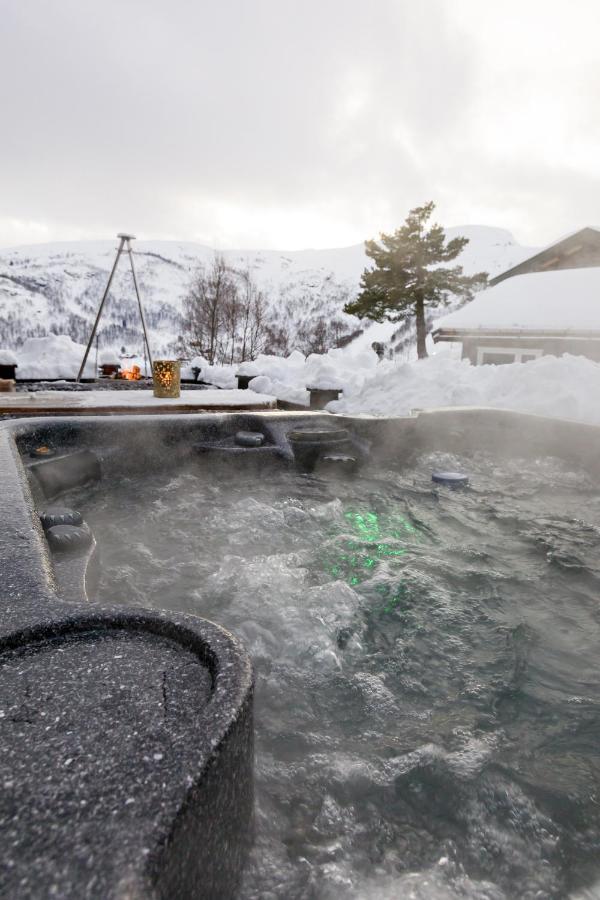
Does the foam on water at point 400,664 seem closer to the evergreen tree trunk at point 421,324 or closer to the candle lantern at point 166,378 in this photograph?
the candle lantern at point 166,378

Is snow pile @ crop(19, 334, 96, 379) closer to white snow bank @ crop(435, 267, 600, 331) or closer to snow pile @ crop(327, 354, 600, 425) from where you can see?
snow pile @ crop(327, 354, 600, 425)

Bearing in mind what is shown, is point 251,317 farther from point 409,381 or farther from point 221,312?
point 409,381

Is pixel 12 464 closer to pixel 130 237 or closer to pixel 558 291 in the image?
pixel 130 237

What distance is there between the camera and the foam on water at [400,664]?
1.30 metres

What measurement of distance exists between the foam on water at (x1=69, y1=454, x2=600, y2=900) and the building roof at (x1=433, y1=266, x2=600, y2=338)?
11.5m

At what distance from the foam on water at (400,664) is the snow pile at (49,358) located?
10245 millimetres

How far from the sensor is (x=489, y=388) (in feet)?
25.2

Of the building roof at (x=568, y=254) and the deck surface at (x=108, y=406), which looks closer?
the deck surface at (x=108, y=406)

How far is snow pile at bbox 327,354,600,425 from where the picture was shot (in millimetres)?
6301

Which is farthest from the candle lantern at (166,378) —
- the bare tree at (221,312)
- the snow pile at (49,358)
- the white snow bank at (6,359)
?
the bare tree at (221,312)

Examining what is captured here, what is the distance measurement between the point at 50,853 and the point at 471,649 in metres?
2.01

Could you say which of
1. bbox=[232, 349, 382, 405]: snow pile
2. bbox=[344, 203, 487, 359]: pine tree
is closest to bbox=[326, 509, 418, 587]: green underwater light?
bbox=[232, 349, 382, 405]: snow pile

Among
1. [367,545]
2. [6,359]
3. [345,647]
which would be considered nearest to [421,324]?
[6,359]

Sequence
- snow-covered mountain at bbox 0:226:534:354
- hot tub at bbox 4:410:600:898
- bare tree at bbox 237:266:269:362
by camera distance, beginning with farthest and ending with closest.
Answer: snow-covered mountain at bbox 0:226:534:354 < bare tree at bbox 237:266:269:362 < hot tub at bbox 4:410:600:898
